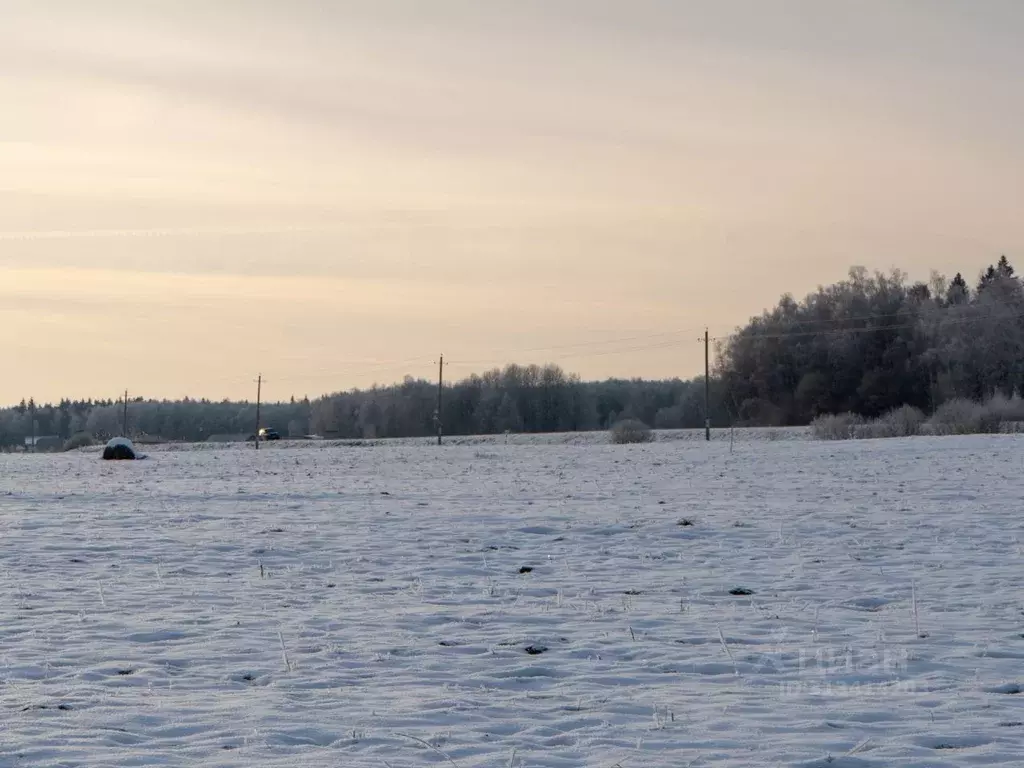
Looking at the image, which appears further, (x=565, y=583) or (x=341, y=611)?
(x=565, y=583)

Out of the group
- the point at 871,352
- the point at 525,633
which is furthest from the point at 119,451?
the point at 871,352

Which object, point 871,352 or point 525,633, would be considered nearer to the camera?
point 525,633

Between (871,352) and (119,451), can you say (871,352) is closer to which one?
(871,352)

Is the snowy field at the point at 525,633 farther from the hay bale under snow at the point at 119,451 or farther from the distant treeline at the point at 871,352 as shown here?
the distant treeline at the point at 871,352

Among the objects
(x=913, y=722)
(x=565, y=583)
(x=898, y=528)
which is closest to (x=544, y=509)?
(x=898, y=528)

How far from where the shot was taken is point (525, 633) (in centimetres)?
1020

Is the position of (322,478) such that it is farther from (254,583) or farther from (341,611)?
(341,611)

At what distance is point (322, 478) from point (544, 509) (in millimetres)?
13084

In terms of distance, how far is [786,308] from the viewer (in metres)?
96.8

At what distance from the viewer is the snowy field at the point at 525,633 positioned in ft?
22.9

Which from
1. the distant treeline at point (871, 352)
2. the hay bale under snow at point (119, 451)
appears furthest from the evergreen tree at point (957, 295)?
the hay bale under snow at point (119, 451)

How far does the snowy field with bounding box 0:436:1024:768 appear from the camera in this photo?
698 cm

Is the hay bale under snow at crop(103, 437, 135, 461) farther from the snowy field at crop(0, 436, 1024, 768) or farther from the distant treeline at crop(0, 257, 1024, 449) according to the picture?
the distant treeline at crop(0, 257, 1024, 449)

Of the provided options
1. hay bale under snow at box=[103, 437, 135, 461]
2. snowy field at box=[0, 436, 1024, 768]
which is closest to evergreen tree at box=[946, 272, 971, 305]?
hay bale under snow at box=[103, 437, 135, 461]
